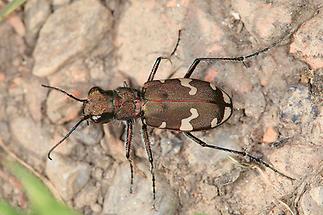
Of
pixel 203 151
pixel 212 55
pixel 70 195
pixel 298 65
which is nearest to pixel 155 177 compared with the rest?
pixel 203 151

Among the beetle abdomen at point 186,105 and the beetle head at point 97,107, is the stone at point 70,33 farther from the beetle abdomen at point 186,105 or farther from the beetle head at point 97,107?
the beetle abdomen at point 186,105

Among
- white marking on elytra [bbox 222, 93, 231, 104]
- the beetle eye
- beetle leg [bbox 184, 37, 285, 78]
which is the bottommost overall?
the beetle eye

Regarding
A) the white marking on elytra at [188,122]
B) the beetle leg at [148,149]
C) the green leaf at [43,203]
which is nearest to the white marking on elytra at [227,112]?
the white marking on elytra at [188,122]

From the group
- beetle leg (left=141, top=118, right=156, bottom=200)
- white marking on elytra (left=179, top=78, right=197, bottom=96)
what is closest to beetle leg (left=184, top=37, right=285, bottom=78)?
white marking on elytra (left=179, top=78, right=197, bottom=96)

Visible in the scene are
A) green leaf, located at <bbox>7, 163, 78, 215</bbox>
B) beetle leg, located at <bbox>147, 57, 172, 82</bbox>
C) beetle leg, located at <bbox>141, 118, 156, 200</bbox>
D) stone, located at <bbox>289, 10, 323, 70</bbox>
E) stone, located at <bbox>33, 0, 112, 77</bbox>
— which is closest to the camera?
green leaf, located at <bbox>7, 163, 78, 215</bbox>

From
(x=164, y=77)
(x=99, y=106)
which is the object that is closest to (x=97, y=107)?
(x=99, y=106)

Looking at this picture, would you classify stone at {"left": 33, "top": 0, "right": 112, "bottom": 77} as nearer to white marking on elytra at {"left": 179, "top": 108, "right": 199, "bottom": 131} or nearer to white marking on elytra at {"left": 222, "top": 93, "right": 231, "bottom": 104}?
white marking on elytra at {"left": 179, "top": 108, "right": 199, "bottom": 131}

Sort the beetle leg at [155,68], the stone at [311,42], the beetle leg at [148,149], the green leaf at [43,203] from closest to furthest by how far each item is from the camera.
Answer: the green leaf at [43,203]
the stone at [311,42]
the beetle leg at [148,149]
the beetle leg at [155,68]
